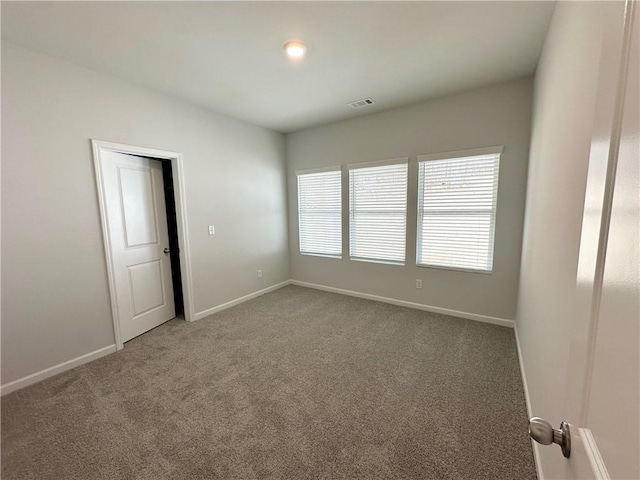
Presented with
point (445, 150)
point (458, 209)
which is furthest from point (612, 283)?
point (445, 150)

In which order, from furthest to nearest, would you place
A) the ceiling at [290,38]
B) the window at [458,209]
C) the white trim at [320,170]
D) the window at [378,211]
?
the white trim at [320,170]
the window at [378,211]
the window at [458,209]
the ceiling at [290,38]

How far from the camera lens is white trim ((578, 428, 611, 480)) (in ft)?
1.38

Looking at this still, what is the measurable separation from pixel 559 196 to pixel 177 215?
362 cm

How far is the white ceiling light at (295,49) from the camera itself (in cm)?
220

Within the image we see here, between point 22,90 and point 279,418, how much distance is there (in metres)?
3.22

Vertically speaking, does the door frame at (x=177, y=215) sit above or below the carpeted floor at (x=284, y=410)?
above

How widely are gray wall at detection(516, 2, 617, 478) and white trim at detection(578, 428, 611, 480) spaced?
0.34 m

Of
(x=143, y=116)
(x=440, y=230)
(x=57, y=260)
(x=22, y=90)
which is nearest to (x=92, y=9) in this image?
(x=22, y=90)

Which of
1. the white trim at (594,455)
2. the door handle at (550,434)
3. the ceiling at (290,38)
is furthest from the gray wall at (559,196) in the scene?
the ceiling at (290,38)

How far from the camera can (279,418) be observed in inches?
74.5

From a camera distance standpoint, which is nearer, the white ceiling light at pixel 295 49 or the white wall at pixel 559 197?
the white wall at pixel 559 197

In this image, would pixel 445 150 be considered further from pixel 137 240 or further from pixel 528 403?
pixel 137 240

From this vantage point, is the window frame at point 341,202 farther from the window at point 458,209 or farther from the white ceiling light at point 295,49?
the white ceiling light at point 295,49

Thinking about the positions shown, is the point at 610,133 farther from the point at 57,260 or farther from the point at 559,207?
the point at 57,260
